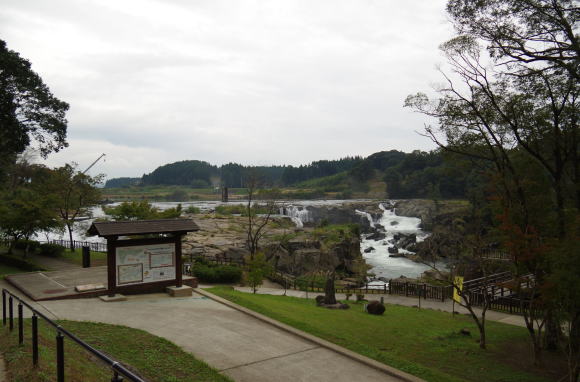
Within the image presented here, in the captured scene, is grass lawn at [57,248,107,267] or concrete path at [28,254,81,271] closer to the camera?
concrete path at [28,254,81,271]

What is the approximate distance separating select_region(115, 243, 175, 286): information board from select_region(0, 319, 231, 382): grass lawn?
3962mm

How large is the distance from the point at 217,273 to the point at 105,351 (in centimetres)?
1629

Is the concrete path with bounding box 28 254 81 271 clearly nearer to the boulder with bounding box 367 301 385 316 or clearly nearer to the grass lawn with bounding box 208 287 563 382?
the grass lawn with bounding box 208 287 563 382

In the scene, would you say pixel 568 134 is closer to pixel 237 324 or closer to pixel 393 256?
pixel 237 324

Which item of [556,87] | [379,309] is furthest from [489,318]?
[556,87]

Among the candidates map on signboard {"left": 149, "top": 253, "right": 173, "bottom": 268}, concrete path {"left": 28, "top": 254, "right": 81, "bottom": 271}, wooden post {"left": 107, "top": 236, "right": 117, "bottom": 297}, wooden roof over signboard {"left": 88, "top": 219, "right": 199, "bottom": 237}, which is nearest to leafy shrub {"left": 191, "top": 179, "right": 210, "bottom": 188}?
concrete path {"left": 28, "top": 254, "right": 81, "bottom": 271}

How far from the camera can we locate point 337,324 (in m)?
14.4

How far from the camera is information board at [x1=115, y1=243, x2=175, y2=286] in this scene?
48.3ft

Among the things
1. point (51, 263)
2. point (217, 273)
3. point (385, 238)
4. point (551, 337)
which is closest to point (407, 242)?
point (385, 238)

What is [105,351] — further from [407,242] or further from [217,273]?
[407,242]

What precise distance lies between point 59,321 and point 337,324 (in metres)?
8.61

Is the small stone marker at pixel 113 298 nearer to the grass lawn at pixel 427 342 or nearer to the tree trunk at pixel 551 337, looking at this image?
the grass lawn at pixel 427 342

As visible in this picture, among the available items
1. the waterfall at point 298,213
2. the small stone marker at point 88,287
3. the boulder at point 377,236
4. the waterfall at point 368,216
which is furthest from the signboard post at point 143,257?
the waterfall at point 368,216

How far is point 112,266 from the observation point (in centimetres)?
1440
